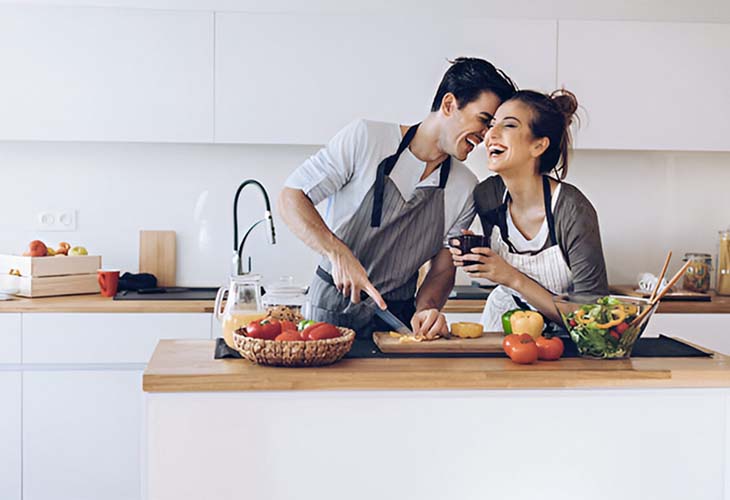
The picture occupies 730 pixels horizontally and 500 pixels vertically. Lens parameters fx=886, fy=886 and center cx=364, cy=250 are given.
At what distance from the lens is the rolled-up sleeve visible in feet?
9.08

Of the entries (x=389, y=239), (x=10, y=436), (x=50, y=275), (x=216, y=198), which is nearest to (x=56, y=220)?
(x=50, y=275)

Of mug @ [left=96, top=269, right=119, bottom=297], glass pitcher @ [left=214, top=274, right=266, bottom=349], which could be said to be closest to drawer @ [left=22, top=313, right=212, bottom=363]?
mug @ [left=96, top=269, right=119, bottom=297]

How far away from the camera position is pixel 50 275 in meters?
3.61

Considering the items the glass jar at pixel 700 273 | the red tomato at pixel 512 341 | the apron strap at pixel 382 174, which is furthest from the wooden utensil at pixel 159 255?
the glass jar at pixel 700 273

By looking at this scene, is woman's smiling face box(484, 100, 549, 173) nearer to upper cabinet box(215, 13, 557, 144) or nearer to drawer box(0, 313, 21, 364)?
upper cabinet box(215, 13, 557, 144)

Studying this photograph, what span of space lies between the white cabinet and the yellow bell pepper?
1.47 meters

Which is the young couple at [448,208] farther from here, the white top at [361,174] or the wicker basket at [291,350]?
the wicker basket at [291,350]

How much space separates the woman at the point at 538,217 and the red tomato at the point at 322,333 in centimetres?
49

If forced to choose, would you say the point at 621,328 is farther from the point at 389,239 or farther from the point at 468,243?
the point at 389,239

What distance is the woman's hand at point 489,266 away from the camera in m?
2.41

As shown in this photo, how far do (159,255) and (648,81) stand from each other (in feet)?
7.47

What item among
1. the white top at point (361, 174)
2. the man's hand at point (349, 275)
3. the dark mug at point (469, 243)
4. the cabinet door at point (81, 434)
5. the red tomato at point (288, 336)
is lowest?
the cabinet door at point (81, 434)

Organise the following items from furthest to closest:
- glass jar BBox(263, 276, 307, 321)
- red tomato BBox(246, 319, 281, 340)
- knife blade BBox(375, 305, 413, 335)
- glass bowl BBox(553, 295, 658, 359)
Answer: knife blade BBox(375, 305, 413, 335), glass jar BBox(263, 276, 307, 321), glass bowl BBox(553, 295, 658, 359), red tomato BBox(246, 319, 281, 340)

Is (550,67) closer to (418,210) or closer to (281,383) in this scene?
(418,210)
